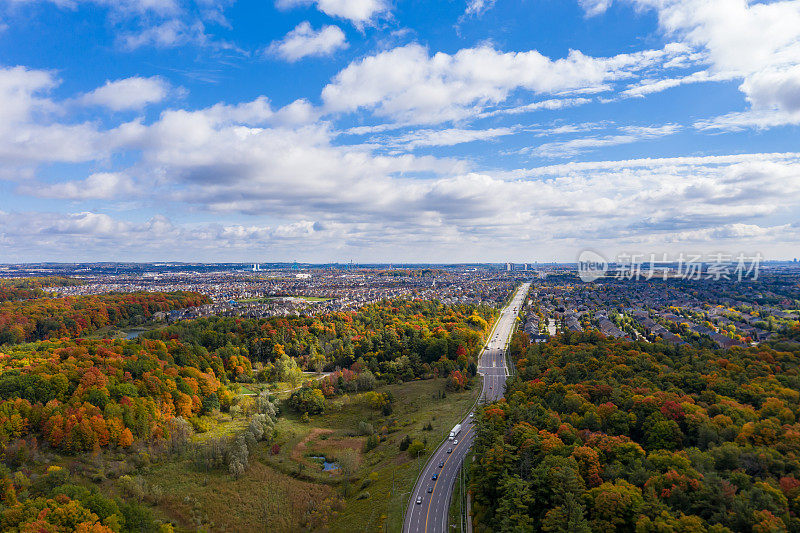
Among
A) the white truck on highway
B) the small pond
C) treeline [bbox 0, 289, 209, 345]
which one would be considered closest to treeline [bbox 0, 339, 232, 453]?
the small pond

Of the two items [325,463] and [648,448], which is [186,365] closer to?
[325,463]

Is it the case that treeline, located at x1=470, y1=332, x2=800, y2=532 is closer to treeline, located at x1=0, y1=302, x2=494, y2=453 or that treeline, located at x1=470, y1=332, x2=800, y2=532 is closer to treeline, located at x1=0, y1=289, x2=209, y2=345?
treeline, located at x1=0, y1=302, x2=494, y2=453

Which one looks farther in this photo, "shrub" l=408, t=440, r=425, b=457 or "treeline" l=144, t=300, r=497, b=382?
"treeline" l=144, t=300, r=497, b=382

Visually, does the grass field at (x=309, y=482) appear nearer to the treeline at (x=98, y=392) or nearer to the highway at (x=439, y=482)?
the highway at (x=439, y=482)

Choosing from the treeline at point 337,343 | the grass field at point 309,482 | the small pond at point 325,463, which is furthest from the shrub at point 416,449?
the treeline at point 337,343

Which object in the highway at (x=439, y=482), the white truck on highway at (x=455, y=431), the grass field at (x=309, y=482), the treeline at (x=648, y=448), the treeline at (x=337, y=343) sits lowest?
the grass field at (x=309, y=482)

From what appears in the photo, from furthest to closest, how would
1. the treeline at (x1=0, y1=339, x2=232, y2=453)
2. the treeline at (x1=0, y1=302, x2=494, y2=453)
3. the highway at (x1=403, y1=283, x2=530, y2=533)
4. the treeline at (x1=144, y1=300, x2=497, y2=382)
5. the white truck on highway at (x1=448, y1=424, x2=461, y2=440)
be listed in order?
the treeline at (x1=144, y1=300, x2=497, y2=382) < the white truck on highway at (x1=448, y1=424, x2=461, y2=440) < the treeline at (x1=0, y1=302, x2=494, y2=453) < the treeline at (x1=0, y1=339, x2=232, y2=453) < the highway at (x1=403, y1=283, x2=530, y2=533)

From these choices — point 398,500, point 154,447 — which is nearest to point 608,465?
point 398,500
